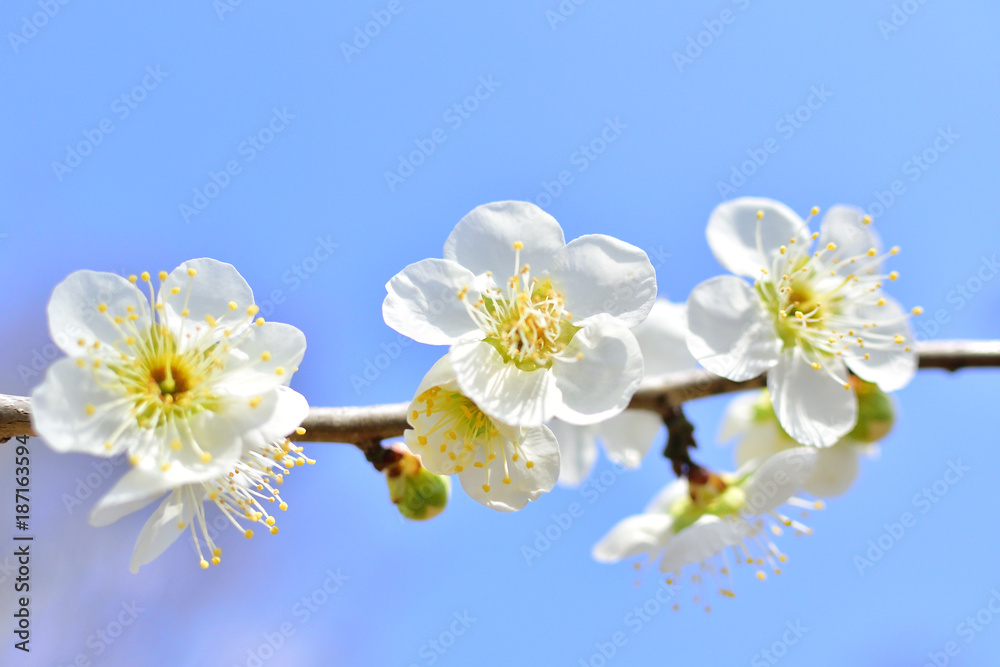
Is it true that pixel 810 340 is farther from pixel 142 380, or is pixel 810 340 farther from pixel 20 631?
pixel 20 631

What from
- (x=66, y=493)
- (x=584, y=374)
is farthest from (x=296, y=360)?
(x=66, y=493)

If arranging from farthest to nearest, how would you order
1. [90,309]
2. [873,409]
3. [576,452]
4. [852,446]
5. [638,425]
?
[576,452] → [638,425] → [852,446] → [873,409] → [90,309]

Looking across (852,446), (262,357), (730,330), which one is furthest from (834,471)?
(262,357)

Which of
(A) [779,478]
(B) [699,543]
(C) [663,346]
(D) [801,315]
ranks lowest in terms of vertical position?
(B) [699,543]

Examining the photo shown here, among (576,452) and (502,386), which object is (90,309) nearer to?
(502,386)

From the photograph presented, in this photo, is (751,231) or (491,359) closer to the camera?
(491,359)

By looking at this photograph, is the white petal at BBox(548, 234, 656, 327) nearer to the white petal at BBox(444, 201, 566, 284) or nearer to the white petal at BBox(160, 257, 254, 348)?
the white petal at BBox(444, 201, 566, 284)

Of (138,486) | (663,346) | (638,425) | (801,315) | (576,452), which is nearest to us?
(138,486)

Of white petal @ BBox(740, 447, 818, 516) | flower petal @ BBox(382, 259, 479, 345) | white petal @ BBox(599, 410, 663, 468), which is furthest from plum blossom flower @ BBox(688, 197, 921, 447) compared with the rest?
white petal @ BBox(599, 410, 663, 468)
